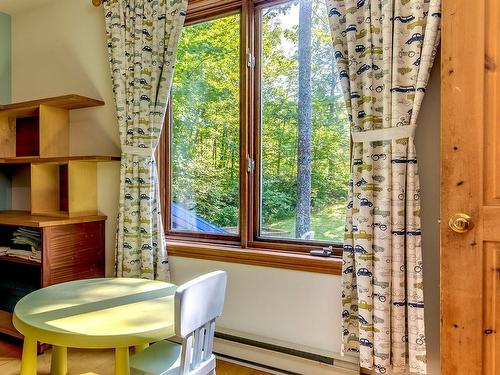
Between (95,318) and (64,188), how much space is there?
69.7 inches

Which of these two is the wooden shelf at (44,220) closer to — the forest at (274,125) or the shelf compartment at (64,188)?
the shelf compartment at (64,188)

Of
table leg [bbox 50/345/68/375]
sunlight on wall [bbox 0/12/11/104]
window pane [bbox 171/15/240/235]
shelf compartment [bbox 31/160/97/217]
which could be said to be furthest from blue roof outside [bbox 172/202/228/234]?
sunlight on wall [bbox 0/12/11/104]

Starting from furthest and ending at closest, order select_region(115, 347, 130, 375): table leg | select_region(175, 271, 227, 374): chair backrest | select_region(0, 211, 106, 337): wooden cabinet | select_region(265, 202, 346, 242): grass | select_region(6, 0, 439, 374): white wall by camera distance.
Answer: select_region(0, 211, 106, 337): wooden cabinet < select_region(265, 202, 346, 242): grass < select_region(6, 0, 439, 374): white wall < select_region(115, 347, 130, 375): table leg < select_region(175, 271, 227, 374): chair backrest

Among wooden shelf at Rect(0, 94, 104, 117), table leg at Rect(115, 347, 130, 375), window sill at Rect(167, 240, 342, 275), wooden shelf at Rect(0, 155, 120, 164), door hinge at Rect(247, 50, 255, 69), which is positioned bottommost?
table leg at Rect(115, 347, 130, 375)

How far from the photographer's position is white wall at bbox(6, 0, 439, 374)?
1717 mm

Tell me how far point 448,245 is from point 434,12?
0.95 metres

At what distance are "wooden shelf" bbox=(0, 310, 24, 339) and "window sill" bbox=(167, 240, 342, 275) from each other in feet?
3.65

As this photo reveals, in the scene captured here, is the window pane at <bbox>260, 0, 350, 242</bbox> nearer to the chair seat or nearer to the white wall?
the white wall

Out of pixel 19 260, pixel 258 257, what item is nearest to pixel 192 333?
pixel 258 257

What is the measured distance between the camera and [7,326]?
250 centimetres

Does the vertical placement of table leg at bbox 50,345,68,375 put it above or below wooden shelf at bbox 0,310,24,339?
above

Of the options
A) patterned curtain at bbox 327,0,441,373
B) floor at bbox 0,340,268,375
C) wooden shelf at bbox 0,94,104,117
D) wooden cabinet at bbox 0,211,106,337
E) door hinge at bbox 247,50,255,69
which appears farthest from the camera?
wooden shelf at bbox 0,94,104,117

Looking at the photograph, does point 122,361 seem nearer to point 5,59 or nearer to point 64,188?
point 64,188

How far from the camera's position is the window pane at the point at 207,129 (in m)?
2.33
